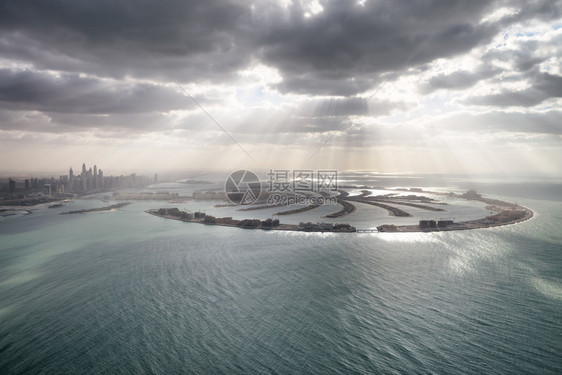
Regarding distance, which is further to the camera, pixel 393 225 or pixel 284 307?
pixel 393 225

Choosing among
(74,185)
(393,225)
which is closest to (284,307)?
(393,225)

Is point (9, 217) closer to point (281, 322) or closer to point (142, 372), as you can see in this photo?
point (142, 372)

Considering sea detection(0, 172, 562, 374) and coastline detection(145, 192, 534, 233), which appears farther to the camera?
coastline detection(145, 192, 534, 233)

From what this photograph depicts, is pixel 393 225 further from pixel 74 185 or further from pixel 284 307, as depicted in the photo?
pixel 74 185

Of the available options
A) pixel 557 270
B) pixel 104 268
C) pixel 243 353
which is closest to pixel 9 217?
pixel 104 268

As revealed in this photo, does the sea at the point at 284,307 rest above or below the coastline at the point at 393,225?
below

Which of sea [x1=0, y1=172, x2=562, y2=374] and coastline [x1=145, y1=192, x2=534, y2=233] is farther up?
coastline [x1=145, y1=192, x2=534, y2=233]

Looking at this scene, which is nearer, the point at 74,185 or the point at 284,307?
the point at 284,307

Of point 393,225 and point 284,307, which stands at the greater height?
point 393,225
